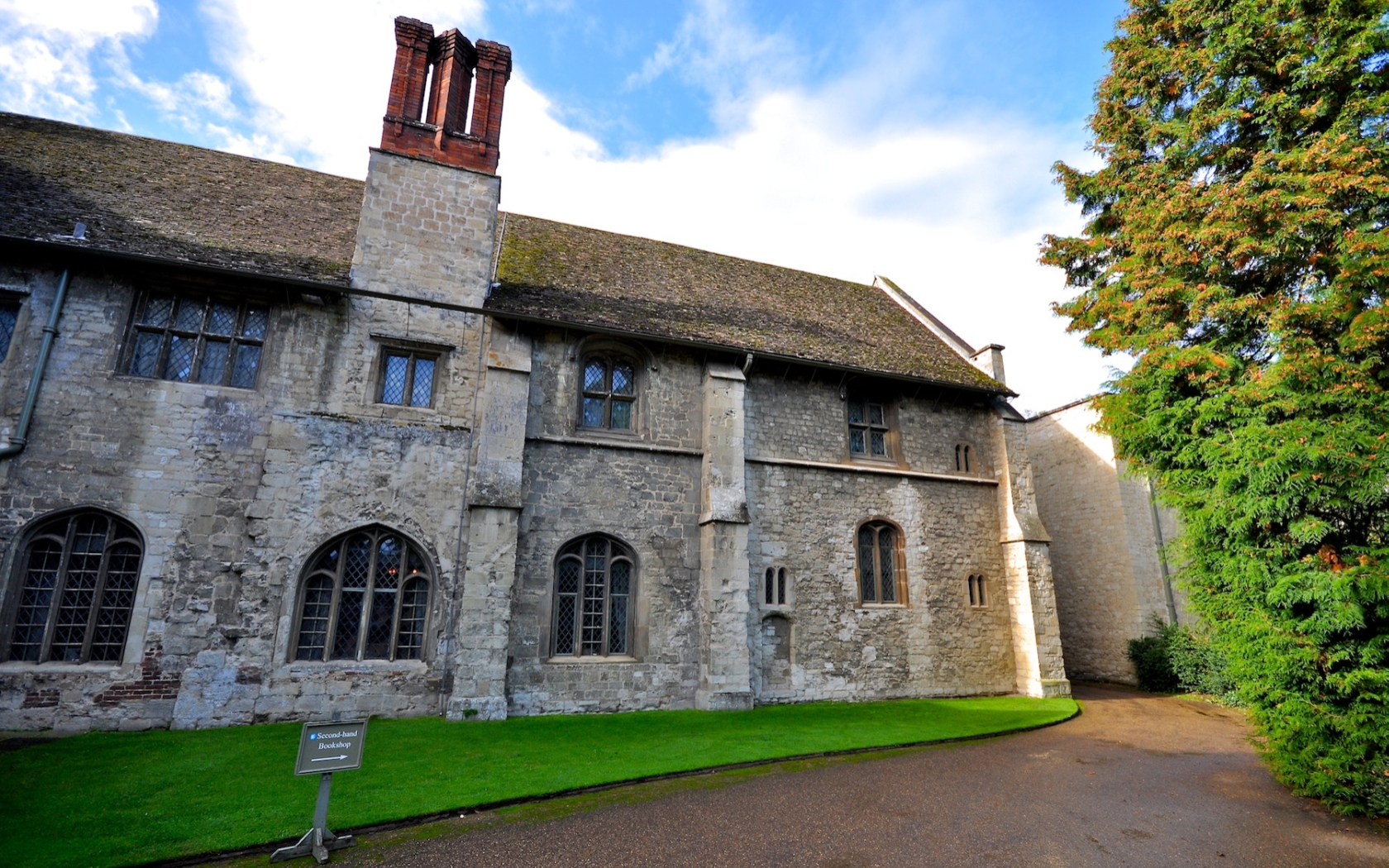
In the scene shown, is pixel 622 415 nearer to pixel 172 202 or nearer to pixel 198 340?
pixel 198 340

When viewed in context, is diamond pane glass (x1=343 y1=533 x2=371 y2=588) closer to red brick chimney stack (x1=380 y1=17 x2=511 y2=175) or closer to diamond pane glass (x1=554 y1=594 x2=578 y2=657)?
diamond pane glass (x1=554 y1=594 x2=578 y2=657)

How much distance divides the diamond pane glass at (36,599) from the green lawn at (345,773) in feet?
6.34

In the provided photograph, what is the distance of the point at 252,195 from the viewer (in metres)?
14.3

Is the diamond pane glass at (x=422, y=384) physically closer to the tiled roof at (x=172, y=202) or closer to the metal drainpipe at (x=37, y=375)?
the tiled roof at (x=172, y=202)

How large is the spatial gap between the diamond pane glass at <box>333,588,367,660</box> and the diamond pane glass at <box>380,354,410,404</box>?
12.0ft

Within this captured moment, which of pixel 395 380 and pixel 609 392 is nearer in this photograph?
pixel 395 380

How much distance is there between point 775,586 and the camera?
13852 mm

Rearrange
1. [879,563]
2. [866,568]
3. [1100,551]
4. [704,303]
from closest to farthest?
[866,568]
[879,563]
[704,303]
[1100,551]

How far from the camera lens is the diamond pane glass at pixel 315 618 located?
10.8 m

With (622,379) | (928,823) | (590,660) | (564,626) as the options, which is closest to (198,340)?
(622,379)

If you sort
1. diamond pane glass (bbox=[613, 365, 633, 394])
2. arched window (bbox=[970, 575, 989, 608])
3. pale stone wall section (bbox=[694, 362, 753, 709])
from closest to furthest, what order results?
pale stone wall section (bbox=[694, 362, 753, 709])
diamond pane glass (bbox=[613, 365, 633, 394])
arched window (bbox=[970, 575, 989, 608])

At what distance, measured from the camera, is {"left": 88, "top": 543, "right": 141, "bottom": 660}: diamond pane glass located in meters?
10.0

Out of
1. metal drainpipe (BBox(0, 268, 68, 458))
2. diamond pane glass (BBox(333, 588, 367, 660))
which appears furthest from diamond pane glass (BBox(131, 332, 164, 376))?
diamond pane glass (BBox(333, 588, 367, 660))

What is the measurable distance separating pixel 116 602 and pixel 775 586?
11831 millimetres
